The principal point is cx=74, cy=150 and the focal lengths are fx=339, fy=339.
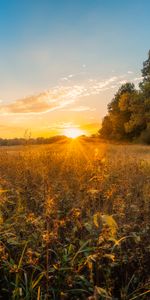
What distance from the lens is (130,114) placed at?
1416 inches

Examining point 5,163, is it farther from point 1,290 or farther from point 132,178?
point 1,290

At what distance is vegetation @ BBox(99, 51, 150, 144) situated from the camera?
32.3 meters

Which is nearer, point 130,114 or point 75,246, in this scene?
point 75,246

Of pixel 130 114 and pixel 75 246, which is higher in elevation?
pixel 130 114

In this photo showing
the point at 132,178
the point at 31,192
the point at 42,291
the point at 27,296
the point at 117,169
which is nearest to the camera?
the point at 27,296

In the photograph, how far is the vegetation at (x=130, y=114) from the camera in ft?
106

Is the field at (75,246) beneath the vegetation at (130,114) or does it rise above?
beneath

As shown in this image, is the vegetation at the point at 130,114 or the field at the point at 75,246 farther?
the vegetation at the point at 130,114

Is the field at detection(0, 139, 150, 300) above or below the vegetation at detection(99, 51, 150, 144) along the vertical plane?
below

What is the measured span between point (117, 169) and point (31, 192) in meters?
2.34

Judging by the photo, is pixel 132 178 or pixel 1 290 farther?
pixel 132 178

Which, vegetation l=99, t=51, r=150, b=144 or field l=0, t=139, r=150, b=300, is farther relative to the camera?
vegetation l=99, t=51, r=150, b=144

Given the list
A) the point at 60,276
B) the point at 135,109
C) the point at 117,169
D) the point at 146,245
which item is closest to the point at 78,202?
the point at 146,245

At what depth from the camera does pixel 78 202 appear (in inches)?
185
